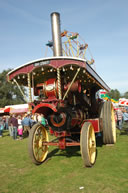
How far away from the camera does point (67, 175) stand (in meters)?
3.55

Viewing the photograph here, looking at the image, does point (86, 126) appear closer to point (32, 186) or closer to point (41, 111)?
point (41, 111)

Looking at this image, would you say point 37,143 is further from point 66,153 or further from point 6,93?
point 6,93

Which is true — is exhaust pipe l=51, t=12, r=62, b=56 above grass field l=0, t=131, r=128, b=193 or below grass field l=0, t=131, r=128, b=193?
above

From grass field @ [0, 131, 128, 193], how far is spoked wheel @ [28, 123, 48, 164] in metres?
0.19

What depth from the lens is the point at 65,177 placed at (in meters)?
3.46

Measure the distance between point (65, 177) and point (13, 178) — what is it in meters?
1.06

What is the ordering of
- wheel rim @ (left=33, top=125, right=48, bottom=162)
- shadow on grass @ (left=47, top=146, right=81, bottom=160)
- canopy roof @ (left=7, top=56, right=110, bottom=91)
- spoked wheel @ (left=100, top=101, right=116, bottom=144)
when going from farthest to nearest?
1. spoked wheel @ (left=100, top=101, right=116, bottom=144)
2. shadow on grass @ (left=47, top=146, right=81, bottom=160)
3. wheel rim @ (left=33, top=125, right=48, bottom=162)
4. canopy roof @ (left=7, top=56, right=110, bottom=91)

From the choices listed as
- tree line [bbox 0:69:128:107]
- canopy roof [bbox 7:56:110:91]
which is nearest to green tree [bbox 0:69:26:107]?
tree line [bbox 0:69:128:107]

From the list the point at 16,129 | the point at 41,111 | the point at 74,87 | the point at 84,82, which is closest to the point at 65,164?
the point at 41,111

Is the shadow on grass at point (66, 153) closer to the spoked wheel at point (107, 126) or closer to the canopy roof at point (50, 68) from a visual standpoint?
the spoked wheel at point (107, 126)

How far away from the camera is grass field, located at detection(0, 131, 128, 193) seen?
2.98 metres

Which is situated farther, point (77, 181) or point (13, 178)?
point (13, 178)

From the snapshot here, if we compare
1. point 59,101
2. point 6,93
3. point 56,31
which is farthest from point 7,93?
point 59,101

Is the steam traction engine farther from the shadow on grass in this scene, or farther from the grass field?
the shadow on grass
